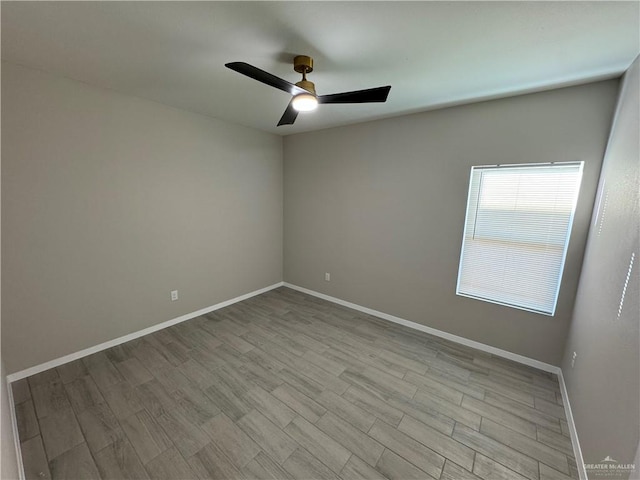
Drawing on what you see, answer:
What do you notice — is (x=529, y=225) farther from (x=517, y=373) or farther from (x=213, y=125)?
(x=213, y=125)

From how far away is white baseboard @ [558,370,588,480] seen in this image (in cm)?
149

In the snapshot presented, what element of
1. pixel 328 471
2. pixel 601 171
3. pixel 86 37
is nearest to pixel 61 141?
pixel 86 37

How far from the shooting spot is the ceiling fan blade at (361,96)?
65.1 inches

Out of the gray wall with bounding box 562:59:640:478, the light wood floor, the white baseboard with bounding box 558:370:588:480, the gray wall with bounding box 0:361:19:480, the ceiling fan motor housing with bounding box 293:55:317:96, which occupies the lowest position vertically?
the light wood floor

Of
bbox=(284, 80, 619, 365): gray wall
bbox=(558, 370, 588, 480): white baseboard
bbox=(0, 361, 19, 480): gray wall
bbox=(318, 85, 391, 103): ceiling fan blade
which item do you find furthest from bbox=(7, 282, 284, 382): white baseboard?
bbox=(558, 370, 588, 480): white baseboard

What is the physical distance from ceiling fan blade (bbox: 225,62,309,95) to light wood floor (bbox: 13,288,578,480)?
7.53ft

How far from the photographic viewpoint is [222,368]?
2357mm

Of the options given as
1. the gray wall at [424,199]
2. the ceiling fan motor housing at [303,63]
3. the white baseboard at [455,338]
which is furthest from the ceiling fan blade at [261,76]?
the white baseboard at [455,338]

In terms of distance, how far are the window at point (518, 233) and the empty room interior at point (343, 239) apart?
0.02m

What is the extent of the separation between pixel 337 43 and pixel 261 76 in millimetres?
556

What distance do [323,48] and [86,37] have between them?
1.51m

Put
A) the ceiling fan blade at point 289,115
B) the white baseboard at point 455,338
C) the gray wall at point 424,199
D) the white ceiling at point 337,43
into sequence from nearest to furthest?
the white ceiling at point 337,43
the ceiling fan blade at point 289,115
the gray wall at point 424,199
the white baseboard at point 455,338

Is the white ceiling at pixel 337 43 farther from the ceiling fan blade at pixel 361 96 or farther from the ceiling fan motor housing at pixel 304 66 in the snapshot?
the ceiling fan blade at pixel 361 96

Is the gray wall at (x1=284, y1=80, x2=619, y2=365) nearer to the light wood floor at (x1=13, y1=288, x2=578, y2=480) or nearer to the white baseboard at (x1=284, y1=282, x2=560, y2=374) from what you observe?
the white baseboard at (x1=284, y1=282, x2=560, y2=374)
